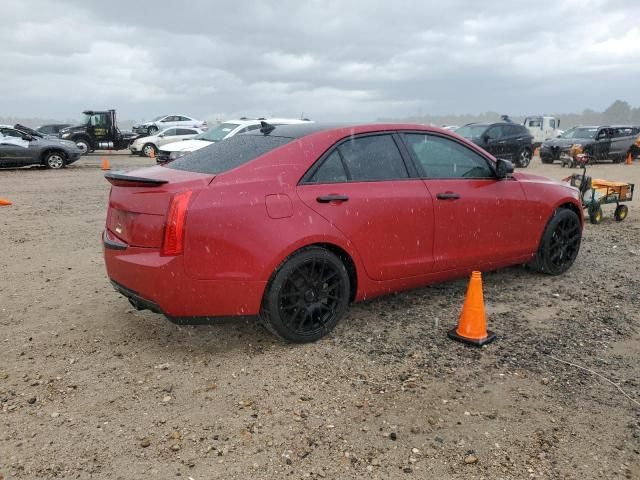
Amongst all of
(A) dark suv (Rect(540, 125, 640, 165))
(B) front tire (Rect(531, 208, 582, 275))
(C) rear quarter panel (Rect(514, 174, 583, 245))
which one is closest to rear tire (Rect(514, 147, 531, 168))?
(A) dark suv (Rect(540, 125, 640, 165))

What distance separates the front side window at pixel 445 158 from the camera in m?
4.37

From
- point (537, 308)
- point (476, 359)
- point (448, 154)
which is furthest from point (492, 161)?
point (476, 359)

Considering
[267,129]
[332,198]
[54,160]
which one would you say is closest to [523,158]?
[54,160]

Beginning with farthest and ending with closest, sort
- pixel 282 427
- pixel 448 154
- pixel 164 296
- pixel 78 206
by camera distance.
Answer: pixel 78 206 < pixel 448 154 < pixel 164 296 < pixel 282 427

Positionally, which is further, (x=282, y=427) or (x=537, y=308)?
(x=537, y=308)

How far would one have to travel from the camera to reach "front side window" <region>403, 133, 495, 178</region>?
4.37 meters

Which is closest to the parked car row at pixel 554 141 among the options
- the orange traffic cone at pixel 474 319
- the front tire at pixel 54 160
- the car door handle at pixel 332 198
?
the front tire at pixel 54 160

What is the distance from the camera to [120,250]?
361cm

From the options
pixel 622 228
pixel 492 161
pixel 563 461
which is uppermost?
pixel 492 161

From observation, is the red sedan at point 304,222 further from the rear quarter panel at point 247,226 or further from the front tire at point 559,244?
the front tire at point 559,244

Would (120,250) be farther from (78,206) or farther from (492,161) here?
(78,206)

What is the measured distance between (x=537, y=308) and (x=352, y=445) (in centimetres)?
259

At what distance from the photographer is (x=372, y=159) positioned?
13.4ft

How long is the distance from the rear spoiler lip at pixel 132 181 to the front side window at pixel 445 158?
6.58 ft
